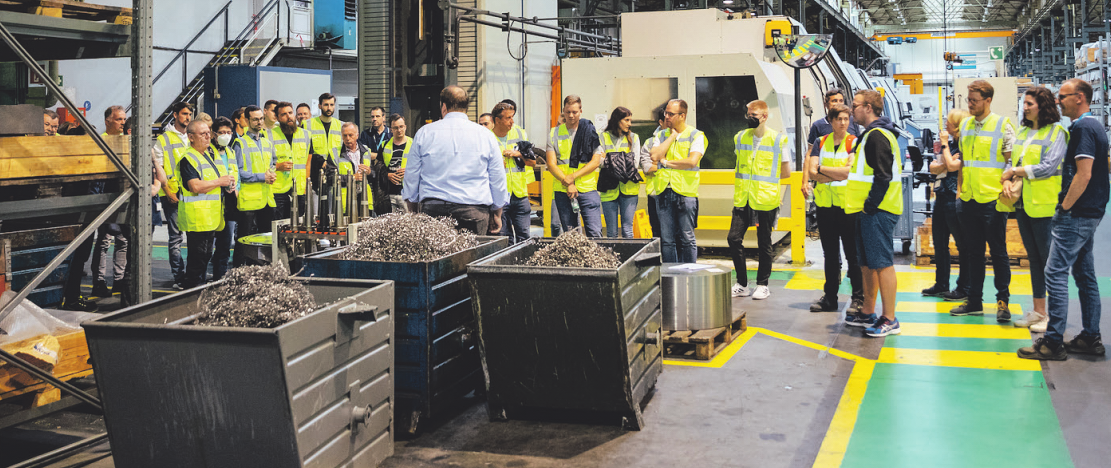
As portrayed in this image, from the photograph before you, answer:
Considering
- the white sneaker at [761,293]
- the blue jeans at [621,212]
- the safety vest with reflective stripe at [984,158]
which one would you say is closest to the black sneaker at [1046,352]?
the safety vest with reflective stripe at [984,158]

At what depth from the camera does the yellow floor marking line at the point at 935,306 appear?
753cm

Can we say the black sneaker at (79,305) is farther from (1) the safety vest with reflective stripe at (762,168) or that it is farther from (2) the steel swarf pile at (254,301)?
(1) the safety vest with reflective stripe at (762,168)

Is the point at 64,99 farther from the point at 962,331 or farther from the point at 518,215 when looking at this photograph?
the point at 962,331

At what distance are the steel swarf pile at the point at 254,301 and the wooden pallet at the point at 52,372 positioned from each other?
1059 millimetres

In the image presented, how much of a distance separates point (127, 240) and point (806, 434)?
7157 millimetres

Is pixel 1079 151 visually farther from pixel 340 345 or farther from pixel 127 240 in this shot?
Answer: pixel 127 240

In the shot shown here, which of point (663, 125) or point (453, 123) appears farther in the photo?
point (663, 125)

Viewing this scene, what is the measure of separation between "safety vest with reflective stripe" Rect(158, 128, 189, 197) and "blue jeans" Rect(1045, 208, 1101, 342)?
7.65 m

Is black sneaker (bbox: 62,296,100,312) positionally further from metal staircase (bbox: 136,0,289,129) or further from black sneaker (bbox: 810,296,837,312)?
metal staircase (bbox: 136,0,289,129)

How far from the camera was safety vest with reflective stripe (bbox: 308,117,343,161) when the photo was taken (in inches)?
376

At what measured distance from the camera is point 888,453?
163 inches

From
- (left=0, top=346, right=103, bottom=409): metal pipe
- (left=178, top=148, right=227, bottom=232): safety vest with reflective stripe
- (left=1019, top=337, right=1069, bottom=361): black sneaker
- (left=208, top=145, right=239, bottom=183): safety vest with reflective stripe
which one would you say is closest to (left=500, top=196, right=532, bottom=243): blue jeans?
(left=208, top=145, right=239, bottom=183): safety vest with reflective stripe

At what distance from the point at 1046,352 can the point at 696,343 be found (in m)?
2.25

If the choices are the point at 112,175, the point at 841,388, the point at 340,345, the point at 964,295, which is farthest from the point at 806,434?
the point at 964,295
